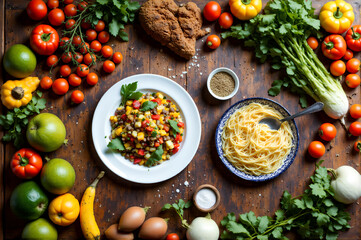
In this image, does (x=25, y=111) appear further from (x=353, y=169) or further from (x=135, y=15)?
(x=353, y=169)

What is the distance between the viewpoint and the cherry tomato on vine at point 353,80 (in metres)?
3.34

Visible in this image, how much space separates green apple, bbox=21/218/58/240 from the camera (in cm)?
288

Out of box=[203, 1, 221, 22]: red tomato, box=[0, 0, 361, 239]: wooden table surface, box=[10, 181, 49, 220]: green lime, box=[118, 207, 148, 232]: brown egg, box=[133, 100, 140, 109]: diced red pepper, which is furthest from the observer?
box=[203, 1, 221, 22]: red tomato

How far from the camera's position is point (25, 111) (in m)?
3.08

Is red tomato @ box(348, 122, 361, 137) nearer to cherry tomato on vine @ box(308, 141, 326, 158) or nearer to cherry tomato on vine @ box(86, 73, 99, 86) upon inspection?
cherry tomato on vine @ box(308, 141, 326, 158)

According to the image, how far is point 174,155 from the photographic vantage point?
10.4 ft

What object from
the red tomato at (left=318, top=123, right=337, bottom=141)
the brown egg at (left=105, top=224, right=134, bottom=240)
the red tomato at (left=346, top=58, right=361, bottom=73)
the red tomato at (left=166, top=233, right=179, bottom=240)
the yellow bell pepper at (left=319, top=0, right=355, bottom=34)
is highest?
the yellow bell pepper at (left=319, top=0, right=355, bottom=34)

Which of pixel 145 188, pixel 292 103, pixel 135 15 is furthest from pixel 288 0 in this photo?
pixel 145 188

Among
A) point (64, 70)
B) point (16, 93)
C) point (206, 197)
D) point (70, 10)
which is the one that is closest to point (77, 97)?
point (64, 70)

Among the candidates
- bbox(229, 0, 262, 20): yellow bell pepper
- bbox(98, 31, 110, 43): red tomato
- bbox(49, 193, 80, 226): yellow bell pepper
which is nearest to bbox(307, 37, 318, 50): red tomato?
bbox(229, 0, 262, 20): yellow bell pepper

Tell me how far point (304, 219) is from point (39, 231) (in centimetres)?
248

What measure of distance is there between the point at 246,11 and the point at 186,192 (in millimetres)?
1911

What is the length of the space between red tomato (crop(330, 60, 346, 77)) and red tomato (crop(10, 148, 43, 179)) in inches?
120

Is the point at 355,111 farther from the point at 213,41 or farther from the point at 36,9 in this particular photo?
the point at 36,9
